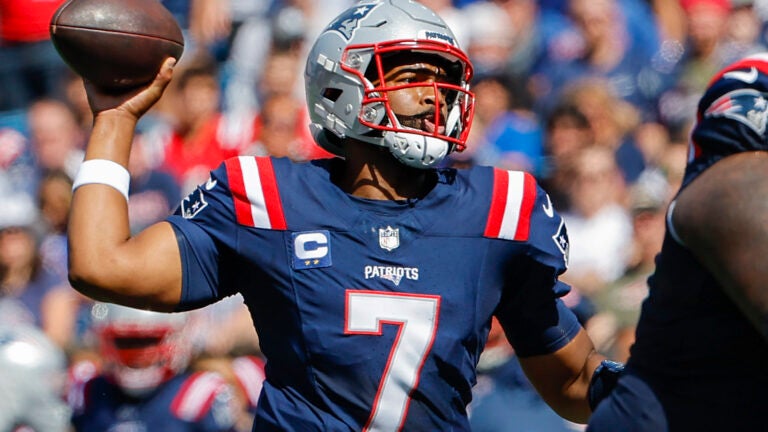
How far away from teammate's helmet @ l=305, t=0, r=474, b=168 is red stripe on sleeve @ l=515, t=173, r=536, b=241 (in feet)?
0.65

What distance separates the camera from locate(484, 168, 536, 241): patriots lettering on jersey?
3041 mm

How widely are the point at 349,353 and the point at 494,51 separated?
5052 millimetres

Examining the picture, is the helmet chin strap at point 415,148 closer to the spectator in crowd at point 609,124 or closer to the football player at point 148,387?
the football player at point 148,387

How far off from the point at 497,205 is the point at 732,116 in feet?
2.83

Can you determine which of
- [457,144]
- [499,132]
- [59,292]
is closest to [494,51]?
[499,132]

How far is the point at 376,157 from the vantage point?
315cm

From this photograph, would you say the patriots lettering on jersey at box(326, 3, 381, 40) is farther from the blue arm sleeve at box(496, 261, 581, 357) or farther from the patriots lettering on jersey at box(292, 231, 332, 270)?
the blue arm sleeve at box(496, 261, 581, 357)

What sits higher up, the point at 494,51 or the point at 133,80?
the point at 133,80

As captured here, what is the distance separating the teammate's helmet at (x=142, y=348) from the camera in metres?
5.07

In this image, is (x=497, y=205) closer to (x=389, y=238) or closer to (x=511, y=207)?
(x=511, y=207)

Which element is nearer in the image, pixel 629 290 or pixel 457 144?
pixel 457 144

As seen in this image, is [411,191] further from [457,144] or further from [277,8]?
[277,8]

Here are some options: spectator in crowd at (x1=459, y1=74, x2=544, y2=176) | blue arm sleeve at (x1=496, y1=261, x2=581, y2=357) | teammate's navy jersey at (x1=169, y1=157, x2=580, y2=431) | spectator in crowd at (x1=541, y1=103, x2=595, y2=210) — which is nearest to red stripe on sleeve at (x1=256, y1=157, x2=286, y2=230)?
teammate's navy jersey at (x1=169, y1=157, x2=580, y2=431)

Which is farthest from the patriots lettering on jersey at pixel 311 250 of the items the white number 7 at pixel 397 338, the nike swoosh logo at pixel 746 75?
the nike swoosh logo at pixel 746 75
